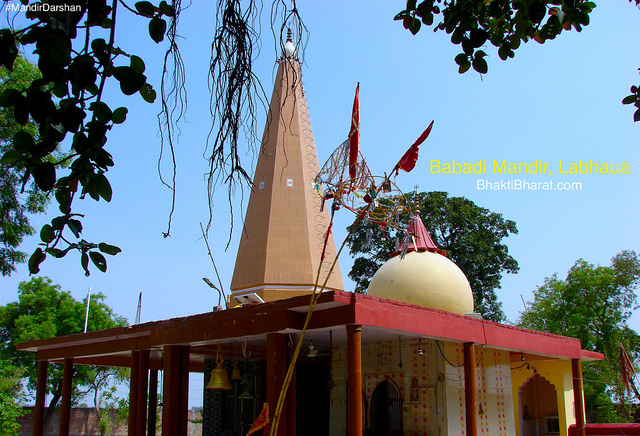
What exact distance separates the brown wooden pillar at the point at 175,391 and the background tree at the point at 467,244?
15.5 m

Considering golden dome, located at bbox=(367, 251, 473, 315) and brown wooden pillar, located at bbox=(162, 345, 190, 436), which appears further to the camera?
golden dome, located at bbox=(367, 251, 473, 315)

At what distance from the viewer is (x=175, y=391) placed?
36.0ft

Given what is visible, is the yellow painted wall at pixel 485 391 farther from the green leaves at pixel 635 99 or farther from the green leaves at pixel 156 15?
the green leaves at pixel 156 15

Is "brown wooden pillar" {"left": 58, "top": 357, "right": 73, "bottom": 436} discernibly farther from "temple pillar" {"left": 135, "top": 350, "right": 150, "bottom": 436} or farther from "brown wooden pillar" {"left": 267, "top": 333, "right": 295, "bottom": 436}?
"brown wooden pillar" {"left": 267, "top": 333, "right": 295, "bottom": 436}

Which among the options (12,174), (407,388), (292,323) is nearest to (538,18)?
(292,323)

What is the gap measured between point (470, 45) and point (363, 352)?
9557 mm

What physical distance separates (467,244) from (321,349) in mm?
13962

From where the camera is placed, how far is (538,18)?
12.4 feet

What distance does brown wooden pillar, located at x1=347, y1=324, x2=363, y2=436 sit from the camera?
336 inches

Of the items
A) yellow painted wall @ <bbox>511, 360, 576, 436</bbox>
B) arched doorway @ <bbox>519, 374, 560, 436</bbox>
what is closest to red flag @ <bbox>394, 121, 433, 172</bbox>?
yellow painted wall @ <bbox>511, 360, 576, 436</bbox>

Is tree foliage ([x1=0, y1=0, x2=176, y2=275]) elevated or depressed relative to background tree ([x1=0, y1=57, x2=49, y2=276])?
depressed

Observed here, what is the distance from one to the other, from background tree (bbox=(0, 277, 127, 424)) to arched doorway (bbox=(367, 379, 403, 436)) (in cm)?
1686

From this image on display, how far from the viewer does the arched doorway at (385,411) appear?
12.1 meters

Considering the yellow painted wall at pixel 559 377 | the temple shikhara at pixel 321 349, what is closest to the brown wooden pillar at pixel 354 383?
the temple shikhara at pixel 321 349
